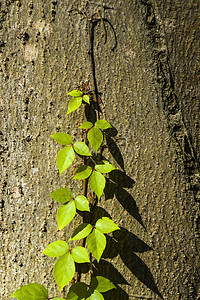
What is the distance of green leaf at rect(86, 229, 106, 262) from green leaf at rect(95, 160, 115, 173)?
0.19 metres

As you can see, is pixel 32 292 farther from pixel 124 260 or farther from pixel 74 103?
pixel 74 103

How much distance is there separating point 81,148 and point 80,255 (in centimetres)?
34

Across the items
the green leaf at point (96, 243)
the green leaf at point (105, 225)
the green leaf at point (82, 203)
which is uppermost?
the green leaf at point (82, 203)

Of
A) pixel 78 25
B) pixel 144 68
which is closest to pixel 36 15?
pixel 78 25

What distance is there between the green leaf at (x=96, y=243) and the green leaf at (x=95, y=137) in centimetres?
28

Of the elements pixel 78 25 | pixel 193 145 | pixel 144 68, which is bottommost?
pixel 193 145

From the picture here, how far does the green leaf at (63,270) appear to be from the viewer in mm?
736

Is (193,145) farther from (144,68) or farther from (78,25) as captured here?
(78,25)

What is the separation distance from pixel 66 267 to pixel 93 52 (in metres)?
0.70

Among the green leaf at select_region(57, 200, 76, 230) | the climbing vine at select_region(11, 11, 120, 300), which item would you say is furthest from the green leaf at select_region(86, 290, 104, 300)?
the green leaf at select_region(57, 200, 76, 230)

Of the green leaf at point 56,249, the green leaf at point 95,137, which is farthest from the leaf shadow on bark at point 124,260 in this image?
the green leaf at point 95,137

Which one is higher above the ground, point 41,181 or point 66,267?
point 41,181

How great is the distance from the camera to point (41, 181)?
818mm

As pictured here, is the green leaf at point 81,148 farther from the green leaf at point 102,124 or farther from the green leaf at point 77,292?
the green leaf at point 77,292
